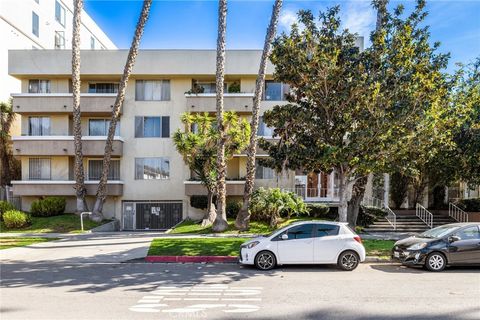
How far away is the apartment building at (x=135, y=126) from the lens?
2512cm

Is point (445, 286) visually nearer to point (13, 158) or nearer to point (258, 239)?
point (258, 239)

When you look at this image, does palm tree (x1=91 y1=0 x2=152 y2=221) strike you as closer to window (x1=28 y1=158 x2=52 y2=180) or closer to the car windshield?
window (x1=28 y1=158 x2=52 y2=180)

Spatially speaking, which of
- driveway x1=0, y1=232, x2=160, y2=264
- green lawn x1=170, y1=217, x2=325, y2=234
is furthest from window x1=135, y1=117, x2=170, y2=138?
driveway x1=0, y1=232, x2=160, y2=264

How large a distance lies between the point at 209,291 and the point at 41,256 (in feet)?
27.4

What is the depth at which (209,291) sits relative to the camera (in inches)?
346

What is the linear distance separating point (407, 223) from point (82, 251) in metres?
18.2

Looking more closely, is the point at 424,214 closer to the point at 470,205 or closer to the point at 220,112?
the point at 470,205

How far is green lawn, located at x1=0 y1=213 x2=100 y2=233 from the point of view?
21.4 meters

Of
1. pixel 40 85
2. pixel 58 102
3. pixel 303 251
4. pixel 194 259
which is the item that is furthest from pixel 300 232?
pixel 40 85

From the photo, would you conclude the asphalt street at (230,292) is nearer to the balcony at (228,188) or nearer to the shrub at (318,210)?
the shrub at (318,210)

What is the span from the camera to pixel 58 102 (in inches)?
1003

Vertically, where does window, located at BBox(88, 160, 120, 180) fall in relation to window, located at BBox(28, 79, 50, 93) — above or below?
below

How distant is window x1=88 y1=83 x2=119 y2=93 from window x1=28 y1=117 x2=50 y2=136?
3.91 meters

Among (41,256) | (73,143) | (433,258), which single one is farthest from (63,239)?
(433,258)
